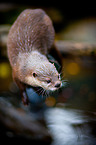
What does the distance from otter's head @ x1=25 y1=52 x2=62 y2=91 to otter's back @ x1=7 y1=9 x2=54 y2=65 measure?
1.14 ft

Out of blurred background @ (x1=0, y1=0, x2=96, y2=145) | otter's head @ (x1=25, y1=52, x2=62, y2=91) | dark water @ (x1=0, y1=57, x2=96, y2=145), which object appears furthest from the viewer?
blurred background @ (x1=0, y1=0, x2=96, y2=145)

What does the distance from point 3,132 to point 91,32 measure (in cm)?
548

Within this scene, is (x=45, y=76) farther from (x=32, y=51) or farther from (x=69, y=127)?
(x=69, y=127)

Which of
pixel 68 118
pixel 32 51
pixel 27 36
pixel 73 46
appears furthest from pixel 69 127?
pixel 27 36

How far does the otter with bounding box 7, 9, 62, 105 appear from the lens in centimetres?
156

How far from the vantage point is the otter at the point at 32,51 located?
1.56 meters

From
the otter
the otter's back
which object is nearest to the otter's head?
the otter

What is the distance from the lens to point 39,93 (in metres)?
1.52

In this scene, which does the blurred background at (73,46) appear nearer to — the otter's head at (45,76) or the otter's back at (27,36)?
the otter's back at (27,36)

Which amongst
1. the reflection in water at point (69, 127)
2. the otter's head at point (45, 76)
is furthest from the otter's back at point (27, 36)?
the reflection in water at point (69, 127)

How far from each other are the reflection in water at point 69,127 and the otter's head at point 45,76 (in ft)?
4.61

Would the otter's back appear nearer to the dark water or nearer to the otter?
the otter

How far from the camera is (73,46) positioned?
411cm

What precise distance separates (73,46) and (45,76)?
8.75 ft
